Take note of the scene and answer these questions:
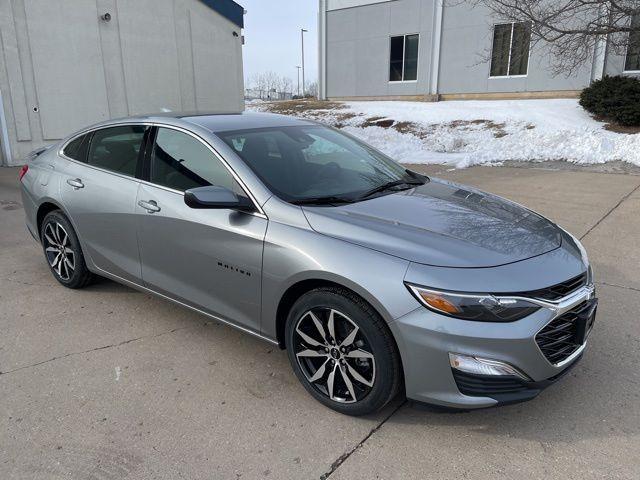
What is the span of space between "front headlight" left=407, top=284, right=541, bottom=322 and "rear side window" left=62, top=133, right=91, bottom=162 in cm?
335

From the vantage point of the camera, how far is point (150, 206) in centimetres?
361

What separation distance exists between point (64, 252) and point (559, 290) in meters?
3.97

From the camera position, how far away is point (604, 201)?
792 cm

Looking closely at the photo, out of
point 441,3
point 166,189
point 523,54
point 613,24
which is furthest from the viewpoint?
point 441,3

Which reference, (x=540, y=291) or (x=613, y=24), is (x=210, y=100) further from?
(x=540, y=291)

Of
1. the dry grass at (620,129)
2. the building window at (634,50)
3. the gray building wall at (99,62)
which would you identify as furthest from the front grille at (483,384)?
the building window at (634,50)

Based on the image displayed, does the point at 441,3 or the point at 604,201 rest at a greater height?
the point at 441,3

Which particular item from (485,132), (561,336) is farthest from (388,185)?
(485,132)

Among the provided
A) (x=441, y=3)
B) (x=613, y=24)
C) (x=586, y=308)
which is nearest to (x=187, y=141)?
(x=586, y=308)

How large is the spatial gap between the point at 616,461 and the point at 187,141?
311 centimetres

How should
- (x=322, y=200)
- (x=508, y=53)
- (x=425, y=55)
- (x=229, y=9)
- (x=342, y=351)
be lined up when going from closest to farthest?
(x=342, y=351)
(x=322, y=200)
(x=229, y=9)
(x=508, y=53)
(x=425, y=55)

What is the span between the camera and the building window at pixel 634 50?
1568cm

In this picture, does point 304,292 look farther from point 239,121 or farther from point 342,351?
point 239,121

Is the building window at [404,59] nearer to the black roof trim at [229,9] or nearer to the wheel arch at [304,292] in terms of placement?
the black roof trim at [229,9]
